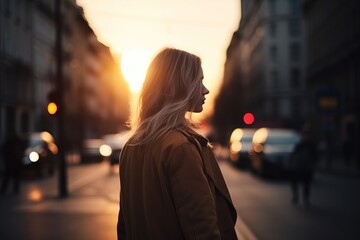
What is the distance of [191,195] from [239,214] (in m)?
9.46

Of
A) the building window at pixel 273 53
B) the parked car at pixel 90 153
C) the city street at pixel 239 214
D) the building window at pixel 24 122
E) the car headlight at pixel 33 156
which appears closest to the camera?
the city street at pixel 239 214

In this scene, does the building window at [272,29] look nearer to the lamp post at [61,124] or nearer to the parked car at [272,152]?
the parked car at [272,152]

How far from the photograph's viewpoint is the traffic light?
15000mm

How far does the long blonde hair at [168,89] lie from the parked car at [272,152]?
18.4m

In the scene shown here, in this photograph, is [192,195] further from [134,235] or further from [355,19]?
[355,19]

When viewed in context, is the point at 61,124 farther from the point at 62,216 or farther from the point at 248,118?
the point at 248,118

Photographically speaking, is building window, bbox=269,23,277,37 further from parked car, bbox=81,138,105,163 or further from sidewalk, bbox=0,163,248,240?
sidewalk, bbox=0,163,248,240

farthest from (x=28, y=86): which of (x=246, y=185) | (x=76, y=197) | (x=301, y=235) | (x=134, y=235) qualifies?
(x=134, y=235)

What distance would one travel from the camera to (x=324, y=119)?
29578 millimetres

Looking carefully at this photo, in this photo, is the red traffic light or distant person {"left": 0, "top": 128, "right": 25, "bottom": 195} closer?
distant person {"left": 0, "top": 128, "right": 25, "bottom": 195}

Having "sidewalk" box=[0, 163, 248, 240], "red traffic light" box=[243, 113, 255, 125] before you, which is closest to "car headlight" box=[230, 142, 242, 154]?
"red traffic light" box=[243, 113, 255, 125]

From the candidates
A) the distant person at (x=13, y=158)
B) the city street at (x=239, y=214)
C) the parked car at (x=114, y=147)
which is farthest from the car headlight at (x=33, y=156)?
the distant person at (x=13, y=158)

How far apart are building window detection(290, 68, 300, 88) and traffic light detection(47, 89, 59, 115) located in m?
65.1

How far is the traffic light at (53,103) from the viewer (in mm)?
15000
